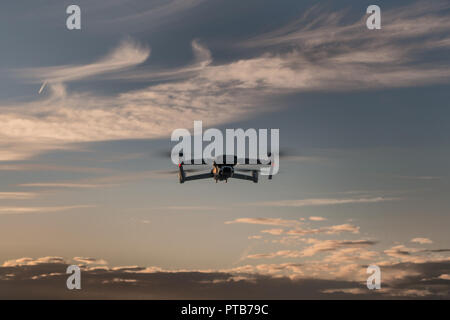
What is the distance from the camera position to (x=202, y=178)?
138 meters

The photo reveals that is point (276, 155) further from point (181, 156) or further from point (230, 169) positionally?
point (181, 156)

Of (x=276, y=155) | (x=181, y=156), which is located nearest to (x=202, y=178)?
(x=181, y=156)

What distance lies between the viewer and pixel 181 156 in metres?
131

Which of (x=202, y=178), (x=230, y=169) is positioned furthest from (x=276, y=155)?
(x=202, y=178)

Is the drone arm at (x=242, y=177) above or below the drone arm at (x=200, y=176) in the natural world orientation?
below

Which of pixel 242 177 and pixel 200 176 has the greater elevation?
pixel 200 176

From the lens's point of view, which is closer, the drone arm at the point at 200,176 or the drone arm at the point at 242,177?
the drone arm at the point at 242,177

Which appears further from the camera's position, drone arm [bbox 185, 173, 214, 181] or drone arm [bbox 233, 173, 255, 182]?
drone arm [bbox 185, 173, 214, 181]

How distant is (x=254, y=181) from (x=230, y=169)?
16.2m

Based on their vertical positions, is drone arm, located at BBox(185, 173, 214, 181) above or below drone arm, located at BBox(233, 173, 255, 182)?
above

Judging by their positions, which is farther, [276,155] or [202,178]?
[202,178]

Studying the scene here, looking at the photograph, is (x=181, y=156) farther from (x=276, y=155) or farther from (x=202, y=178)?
(x=276, y=155)

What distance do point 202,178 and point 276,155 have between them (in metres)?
23.5

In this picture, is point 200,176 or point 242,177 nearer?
point 242,177
